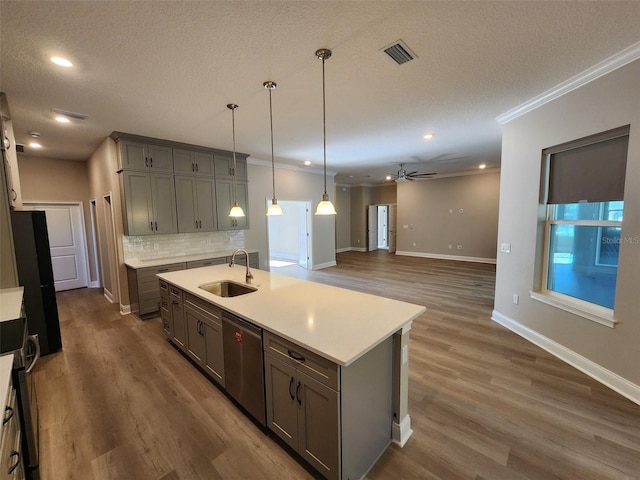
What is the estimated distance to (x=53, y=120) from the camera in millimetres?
3318

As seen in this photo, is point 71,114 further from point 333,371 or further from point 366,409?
point 366,409

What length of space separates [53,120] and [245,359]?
12.5ft

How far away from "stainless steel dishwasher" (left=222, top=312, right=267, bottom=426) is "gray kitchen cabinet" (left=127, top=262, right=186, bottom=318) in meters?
2.51

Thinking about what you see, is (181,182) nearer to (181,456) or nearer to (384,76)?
(384,76)

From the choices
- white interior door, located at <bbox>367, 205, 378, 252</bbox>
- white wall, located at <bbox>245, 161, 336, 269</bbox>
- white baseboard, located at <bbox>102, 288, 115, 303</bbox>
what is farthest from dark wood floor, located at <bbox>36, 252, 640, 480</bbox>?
white interior door, located at <bbox>367, 205, 378, 252</bbox>

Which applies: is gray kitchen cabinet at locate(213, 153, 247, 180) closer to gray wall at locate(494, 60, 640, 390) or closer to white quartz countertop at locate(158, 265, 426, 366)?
white quartz countertop at locate(158, 265, 426, 366)

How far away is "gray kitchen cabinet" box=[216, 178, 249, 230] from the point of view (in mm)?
5125

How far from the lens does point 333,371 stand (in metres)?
1.42

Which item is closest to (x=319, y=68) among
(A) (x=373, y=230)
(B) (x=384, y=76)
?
(B) (x=384, y=76)

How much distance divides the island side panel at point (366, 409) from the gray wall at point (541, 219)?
7.08ft

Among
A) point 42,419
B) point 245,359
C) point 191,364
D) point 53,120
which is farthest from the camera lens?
point 53,120

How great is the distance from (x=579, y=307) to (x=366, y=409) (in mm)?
2554

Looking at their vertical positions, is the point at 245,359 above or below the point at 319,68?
below

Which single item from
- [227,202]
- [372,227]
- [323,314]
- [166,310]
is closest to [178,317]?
[166,310]
